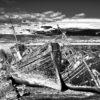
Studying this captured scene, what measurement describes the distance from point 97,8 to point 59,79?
2634mm

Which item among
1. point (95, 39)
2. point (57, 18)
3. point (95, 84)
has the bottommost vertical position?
point (95, 84)

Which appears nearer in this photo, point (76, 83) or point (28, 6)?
point (76, 83)

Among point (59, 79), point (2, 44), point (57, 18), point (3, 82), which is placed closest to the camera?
point (59, 79)

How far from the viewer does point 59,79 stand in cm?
339

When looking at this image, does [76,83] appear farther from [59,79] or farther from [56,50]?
[56,50]

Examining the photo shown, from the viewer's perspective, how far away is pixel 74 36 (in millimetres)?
4855

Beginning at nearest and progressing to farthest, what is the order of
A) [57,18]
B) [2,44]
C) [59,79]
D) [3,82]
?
[59,79], [3,82], [2,44], [57,18]

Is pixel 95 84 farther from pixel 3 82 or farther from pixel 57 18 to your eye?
pixel 57 18

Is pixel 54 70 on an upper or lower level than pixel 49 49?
lower

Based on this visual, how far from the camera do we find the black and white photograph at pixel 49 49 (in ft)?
11.5

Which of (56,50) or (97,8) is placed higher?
(97,8)

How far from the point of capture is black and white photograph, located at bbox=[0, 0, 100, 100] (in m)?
3.50

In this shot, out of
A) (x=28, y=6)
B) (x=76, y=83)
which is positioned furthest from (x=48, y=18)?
(x=76, y=83)

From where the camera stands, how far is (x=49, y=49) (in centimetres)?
351
